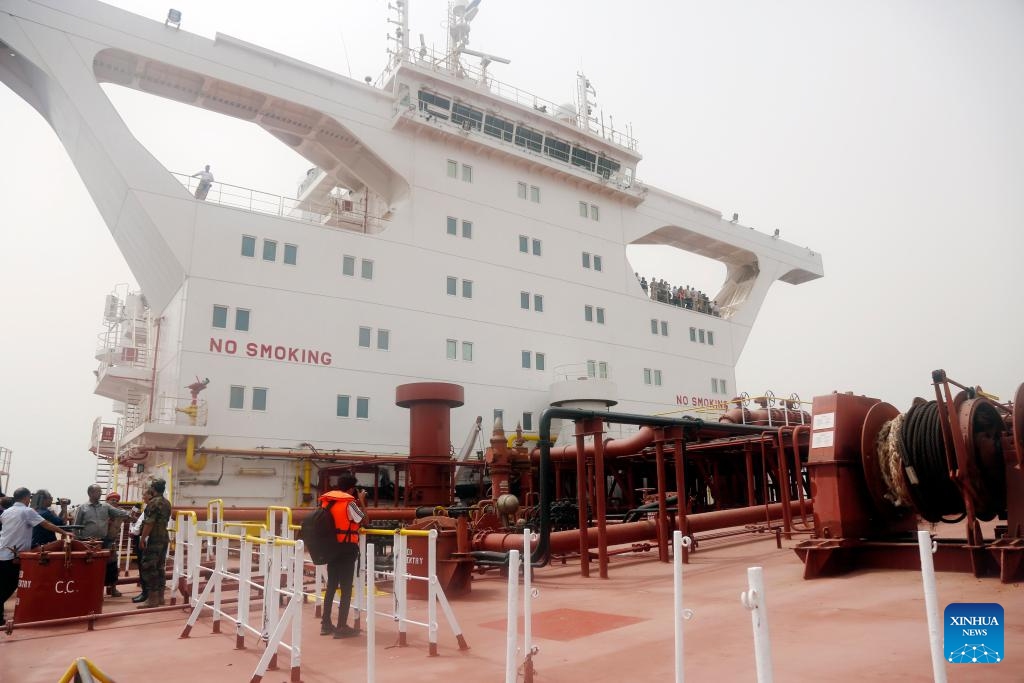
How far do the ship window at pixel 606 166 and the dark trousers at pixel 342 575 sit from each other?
2324 centimetres

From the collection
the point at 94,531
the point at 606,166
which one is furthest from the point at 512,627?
the point at 606,166

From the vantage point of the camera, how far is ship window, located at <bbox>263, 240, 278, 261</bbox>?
755 inches

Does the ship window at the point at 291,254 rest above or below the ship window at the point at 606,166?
below

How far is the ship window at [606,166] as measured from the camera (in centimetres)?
2755

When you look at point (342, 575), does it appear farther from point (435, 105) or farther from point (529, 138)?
point (529, 138)

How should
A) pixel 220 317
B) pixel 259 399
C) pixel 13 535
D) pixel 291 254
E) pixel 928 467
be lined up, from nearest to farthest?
pixel 928 467 → pixel 13 535 → pixel 220 317 → pixel 259 399 → pixel 291 254

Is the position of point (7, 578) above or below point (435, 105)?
below

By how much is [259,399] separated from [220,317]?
7.81 feet

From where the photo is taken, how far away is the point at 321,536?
21.3 feet

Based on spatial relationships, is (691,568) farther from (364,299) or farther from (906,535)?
(364,299)

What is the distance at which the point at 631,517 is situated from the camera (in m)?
14.3

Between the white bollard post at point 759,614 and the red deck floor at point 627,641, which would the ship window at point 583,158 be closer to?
the red deck floor at point 627,641

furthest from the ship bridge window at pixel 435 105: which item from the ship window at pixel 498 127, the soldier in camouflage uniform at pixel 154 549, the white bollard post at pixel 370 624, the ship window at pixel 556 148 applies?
the white bollard post at pixel 370 624

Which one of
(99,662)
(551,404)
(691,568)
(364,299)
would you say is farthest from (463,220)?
(99,662)
